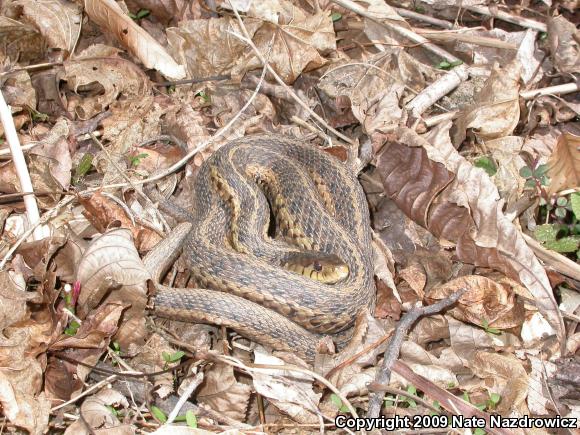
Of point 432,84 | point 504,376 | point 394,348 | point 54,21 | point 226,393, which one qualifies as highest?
point 54,21

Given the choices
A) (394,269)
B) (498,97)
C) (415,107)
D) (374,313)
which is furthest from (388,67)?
(374,313)

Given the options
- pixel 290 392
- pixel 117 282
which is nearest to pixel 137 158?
pixel 117 282

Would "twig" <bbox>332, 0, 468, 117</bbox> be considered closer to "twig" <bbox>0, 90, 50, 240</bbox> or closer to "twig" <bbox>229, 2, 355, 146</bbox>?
"twig" <bbox>229, 2, 355, 146</bbox>

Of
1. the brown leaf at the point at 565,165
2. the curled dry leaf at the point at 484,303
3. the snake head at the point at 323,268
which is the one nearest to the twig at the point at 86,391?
the snake head at the point at 323,268

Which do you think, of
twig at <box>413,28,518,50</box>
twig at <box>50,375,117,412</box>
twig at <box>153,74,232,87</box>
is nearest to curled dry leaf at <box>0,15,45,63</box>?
twig at <box>153,74,232,87</box>

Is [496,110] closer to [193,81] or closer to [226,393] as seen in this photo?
[193,81]

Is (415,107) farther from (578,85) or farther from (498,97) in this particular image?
(578,85)

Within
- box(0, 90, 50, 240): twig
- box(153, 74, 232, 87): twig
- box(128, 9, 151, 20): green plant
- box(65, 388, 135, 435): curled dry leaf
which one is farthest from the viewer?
box(128, 9, 151, 20): green plant
